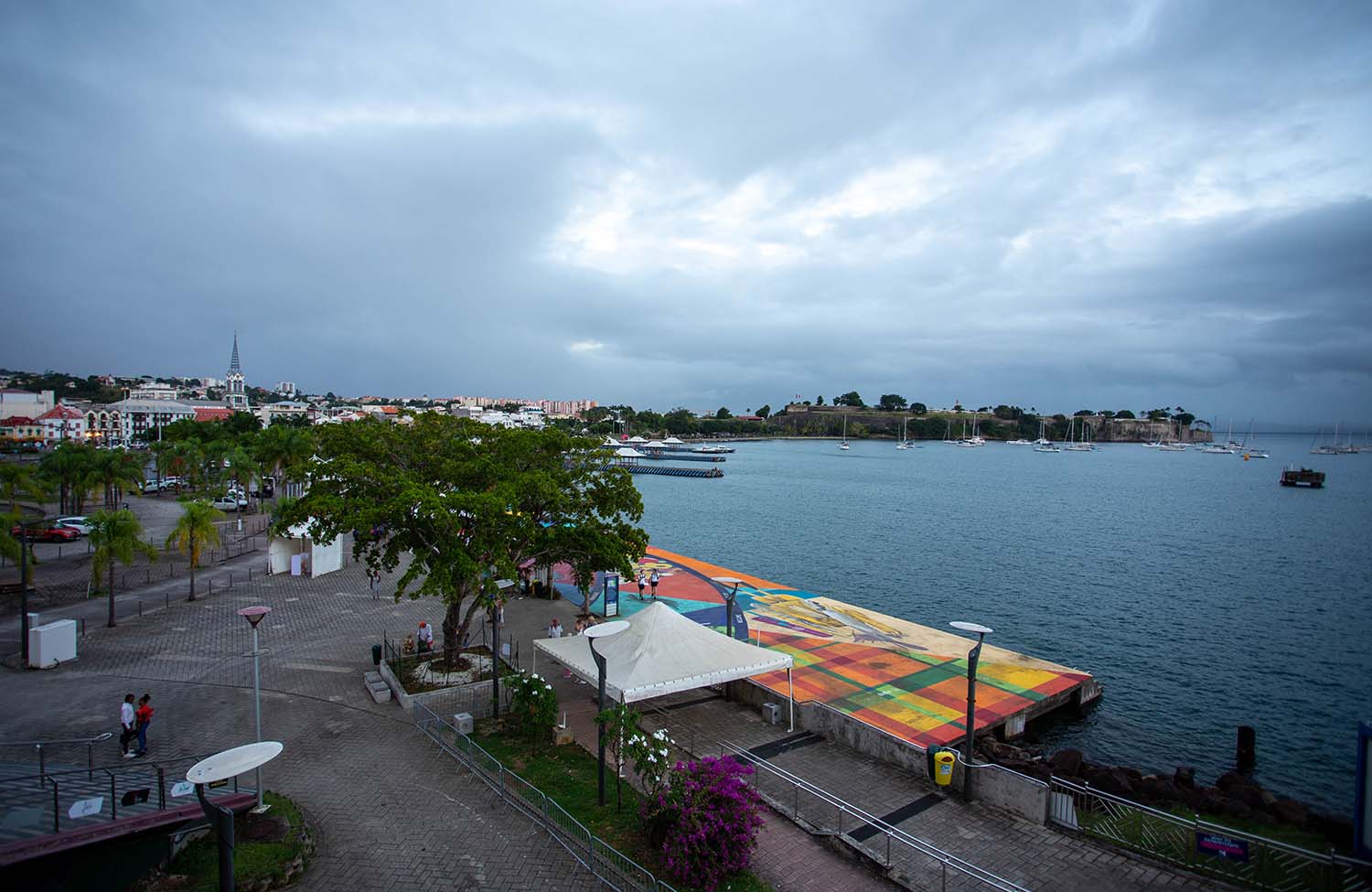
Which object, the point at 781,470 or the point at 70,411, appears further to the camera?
the point at 781,470

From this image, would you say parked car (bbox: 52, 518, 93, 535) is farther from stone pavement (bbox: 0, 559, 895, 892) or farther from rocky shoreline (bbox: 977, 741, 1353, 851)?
rocky shoreline (bbox: 977, 741, 1353, 851)

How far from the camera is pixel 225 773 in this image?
8.45m

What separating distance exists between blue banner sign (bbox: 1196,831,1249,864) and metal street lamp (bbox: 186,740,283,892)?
42.0 ft

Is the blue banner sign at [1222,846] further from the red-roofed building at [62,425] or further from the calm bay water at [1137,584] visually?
the red-roofed building at [62,425]

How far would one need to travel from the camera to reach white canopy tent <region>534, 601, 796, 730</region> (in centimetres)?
1380

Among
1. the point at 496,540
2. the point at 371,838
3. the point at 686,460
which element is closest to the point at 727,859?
the point at 371,838

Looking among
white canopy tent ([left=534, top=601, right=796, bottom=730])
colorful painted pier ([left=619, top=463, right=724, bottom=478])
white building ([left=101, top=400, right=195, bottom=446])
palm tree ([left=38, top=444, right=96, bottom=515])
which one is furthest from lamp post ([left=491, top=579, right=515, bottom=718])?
white building ([left=101, top=400, right=195, bottom=446])

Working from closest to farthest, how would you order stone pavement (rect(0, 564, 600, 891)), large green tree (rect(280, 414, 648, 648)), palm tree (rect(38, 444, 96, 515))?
stone pavement (rect(0, 564, 600, 891)) < large green tree (rect(280, 414, 648, 648)) < palm tree (rect(38, 444, 96, 515))

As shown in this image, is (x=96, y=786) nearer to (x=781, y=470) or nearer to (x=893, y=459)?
(x=781, y=470)

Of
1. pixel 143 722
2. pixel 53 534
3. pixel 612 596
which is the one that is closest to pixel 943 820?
pixel 143 722

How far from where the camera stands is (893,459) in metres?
162

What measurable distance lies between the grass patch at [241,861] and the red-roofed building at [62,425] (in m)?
135

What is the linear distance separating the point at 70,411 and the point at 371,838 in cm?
14763

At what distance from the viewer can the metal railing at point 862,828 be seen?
9664 mm
